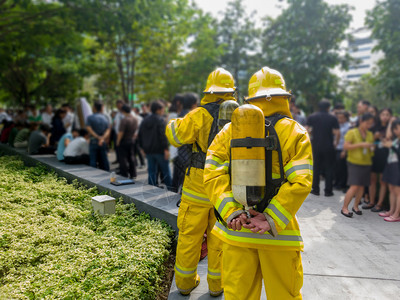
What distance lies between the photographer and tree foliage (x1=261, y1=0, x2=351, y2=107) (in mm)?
18344

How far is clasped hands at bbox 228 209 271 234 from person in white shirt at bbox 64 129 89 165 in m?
5.80

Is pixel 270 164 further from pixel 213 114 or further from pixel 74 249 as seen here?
pixel 74 249

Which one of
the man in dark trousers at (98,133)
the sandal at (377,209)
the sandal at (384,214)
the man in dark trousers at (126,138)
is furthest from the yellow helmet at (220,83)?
the man in dark trousers at (98,133)

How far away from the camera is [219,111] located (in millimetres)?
3035

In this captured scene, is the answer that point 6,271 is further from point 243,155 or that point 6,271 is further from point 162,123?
point 162,123

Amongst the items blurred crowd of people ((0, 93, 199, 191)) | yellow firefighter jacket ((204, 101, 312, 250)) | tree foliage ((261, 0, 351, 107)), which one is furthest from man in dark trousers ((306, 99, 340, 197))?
tree foliage ((261, 0, 351, 107))

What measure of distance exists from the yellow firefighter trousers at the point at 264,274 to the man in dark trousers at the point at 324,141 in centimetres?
528

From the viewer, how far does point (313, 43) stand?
18891 mm

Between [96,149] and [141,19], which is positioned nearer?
[96,149]

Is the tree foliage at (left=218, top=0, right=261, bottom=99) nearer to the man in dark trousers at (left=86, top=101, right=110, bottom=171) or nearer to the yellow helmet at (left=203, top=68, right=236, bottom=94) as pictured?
the man in dark trousers at (left=86, top=101, right=110, bottom=171)

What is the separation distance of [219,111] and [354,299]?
2.20 metres

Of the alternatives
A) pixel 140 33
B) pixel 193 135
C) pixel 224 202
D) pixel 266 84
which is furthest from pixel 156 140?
pixel 140 33

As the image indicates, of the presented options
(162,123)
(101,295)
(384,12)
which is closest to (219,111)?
(101,295)

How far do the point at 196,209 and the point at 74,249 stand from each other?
54.7 inches
